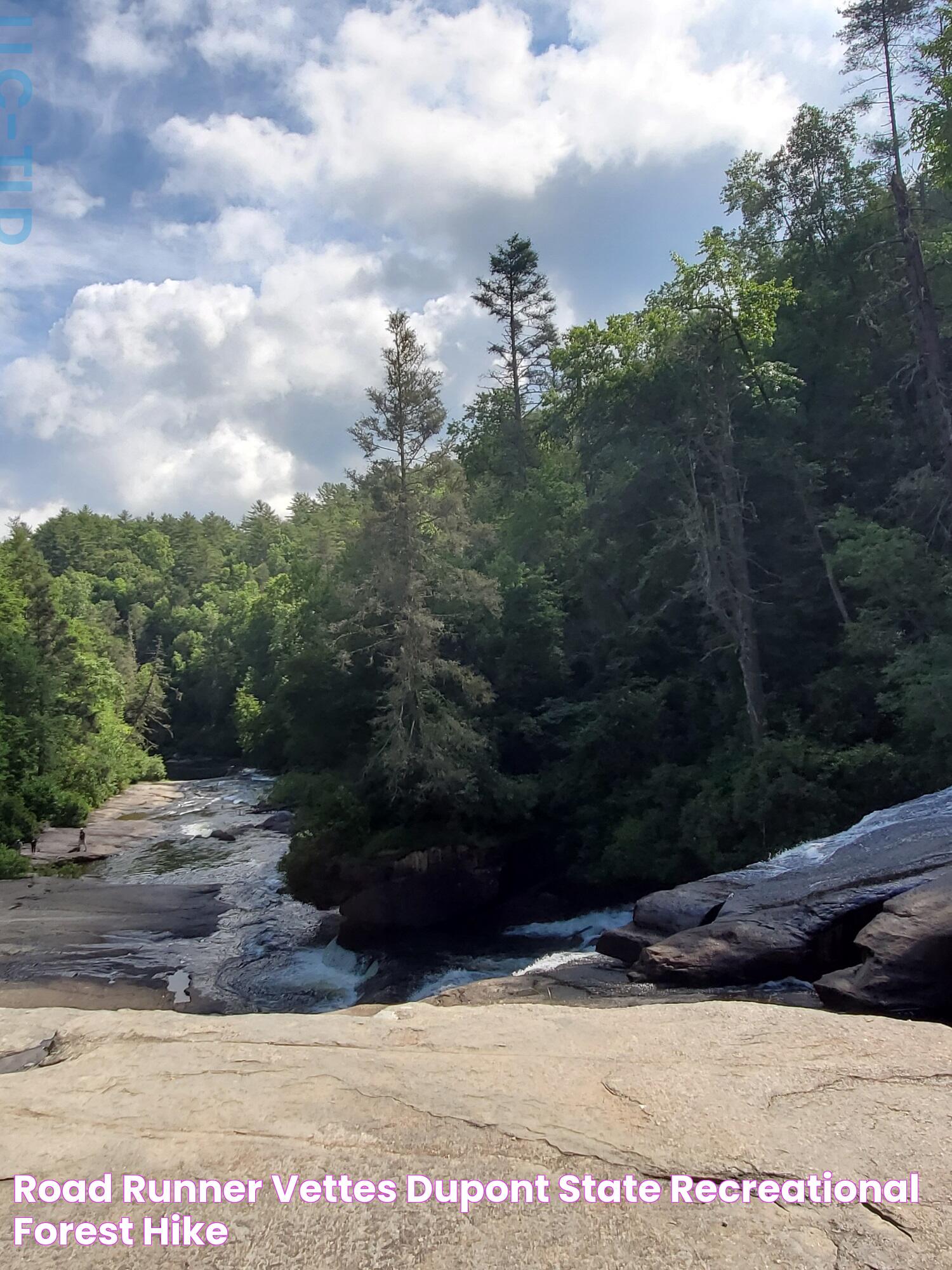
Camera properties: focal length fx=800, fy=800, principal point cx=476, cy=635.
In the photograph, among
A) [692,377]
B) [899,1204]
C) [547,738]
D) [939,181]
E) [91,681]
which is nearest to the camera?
[899,1204]

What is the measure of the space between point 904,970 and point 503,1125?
215 inches

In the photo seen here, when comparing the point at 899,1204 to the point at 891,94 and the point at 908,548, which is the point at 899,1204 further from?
the point at 891,94

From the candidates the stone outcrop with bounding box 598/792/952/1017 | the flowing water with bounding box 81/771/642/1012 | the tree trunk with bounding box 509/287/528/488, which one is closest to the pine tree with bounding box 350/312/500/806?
the flowing water with bounding box 81/771/642/1012

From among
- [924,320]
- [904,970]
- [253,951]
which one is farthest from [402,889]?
[924,320]

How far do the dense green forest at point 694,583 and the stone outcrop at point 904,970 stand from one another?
9.26m

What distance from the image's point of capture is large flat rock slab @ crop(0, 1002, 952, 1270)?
3.27m

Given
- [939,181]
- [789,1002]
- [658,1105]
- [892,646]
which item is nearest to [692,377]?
[939,181]

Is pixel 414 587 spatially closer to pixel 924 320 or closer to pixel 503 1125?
pixel 924 320

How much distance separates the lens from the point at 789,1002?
8438mm

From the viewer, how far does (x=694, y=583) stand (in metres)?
20.0

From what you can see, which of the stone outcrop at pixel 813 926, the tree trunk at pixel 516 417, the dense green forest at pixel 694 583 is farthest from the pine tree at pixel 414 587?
the tree trunk at pixel 516 417

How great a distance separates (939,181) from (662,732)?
1525 cm

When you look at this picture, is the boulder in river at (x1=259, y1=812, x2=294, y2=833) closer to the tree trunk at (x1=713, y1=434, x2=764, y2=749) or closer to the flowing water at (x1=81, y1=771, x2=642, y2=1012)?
the flowing water at (x1=81, y1=771, x2=642, y2=1012)

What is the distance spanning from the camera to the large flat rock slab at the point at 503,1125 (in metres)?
3.27
